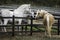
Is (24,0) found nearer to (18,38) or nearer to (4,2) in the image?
(4,2)

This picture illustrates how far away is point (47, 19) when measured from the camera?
802 cm

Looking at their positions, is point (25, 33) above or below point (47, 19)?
below

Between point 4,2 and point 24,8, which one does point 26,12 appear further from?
point 4,2

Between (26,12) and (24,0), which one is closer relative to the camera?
(26,12)

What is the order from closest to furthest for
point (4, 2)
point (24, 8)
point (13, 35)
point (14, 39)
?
1. point (14, 39)
2. point (13, 35)
3. point (24, 8)
4. point (4, 2)

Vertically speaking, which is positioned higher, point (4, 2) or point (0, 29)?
point (4, 2)

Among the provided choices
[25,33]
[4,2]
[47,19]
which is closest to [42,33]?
[25,33]

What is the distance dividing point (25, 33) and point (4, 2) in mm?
15942

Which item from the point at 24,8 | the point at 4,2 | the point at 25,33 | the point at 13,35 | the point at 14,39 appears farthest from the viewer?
the point at 4,2

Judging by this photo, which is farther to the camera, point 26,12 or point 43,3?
point 43,3

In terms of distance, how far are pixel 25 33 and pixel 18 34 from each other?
393mm

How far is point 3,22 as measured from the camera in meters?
9.67

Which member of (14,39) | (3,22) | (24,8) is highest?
(24,8)

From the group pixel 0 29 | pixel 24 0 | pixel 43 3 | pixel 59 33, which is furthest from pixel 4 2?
pixel 59 33
